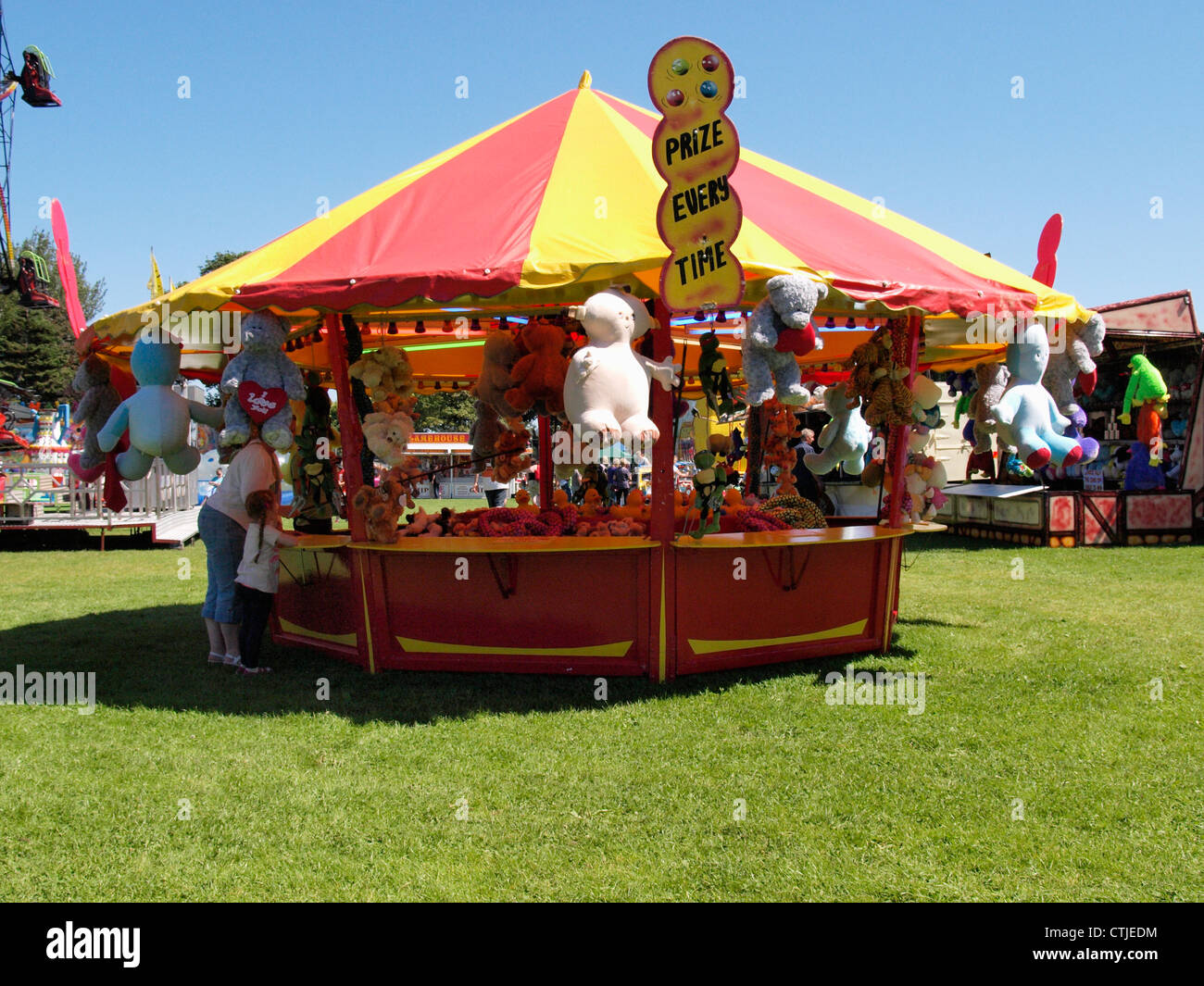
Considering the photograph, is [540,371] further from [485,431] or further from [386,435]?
[386,435]

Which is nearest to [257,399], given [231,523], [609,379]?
[231,523]

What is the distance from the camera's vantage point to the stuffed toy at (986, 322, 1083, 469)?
22.2 feet

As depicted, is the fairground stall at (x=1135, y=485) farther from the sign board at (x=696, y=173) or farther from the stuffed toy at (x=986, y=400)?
the sign board at (x=696, y=173)

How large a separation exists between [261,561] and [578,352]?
2.94 m

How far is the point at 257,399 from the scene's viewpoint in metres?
6.38

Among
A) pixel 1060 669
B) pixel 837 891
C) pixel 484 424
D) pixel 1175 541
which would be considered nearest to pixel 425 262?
pixel 484 424

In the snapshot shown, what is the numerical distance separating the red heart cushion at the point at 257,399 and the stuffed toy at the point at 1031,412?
4.96 metres

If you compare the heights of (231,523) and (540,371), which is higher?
(540,371)

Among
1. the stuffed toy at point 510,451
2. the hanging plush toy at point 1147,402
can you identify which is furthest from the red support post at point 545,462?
the hanging plush toy at point 1147,402

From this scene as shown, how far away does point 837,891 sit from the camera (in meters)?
3.62

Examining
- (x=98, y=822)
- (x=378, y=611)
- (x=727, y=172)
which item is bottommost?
(x=98, y=822)

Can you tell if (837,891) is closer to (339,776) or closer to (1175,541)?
(339,776)

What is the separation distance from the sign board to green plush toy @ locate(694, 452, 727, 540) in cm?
118

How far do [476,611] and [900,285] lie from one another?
3537mm
